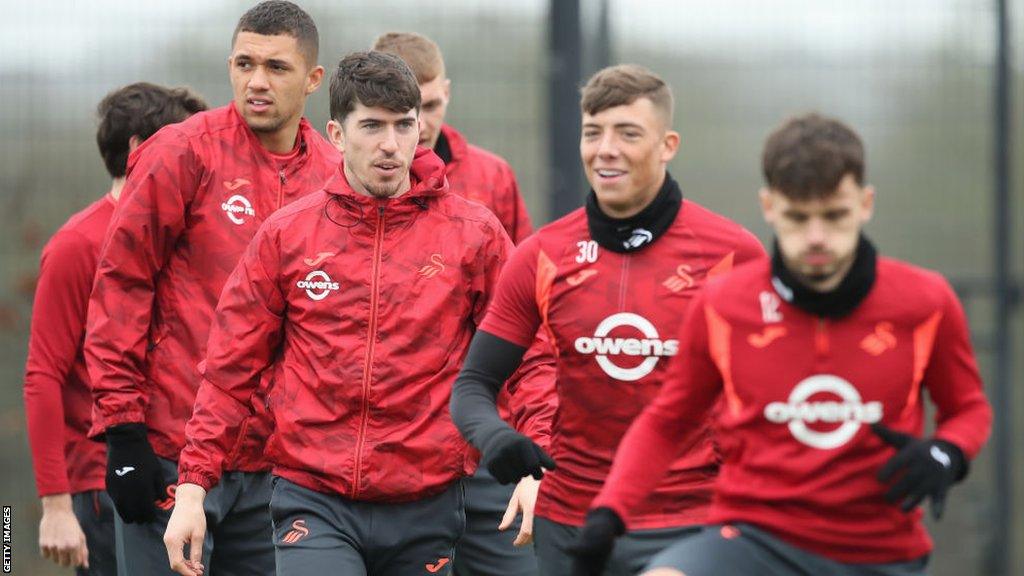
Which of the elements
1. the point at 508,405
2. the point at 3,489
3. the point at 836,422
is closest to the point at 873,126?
the point at 508,405

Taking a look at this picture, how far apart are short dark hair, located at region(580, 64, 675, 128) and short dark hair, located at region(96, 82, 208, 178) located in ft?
7.70

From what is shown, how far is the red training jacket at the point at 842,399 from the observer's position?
4.29 meters

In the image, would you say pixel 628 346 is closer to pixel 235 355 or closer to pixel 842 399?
pixel 842 399

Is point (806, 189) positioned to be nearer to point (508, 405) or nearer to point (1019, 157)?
point (508, 405)

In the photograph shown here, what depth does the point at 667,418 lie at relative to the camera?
4.48 metres

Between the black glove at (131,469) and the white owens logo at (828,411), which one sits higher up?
the white owens logo at (828,411)

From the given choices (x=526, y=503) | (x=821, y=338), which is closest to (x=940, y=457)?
(x=821, y=338)

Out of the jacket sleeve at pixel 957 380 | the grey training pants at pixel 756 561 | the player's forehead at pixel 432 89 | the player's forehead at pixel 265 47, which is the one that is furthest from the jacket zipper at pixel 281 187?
the jacket sleeve at pixel 957 380

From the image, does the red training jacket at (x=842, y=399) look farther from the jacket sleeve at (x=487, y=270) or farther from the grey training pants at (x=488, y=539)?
the grey training pants at (x=488, y=539)

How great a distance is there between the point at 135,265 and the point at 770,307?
265 cm

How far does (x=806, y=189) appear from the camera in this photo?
426cm

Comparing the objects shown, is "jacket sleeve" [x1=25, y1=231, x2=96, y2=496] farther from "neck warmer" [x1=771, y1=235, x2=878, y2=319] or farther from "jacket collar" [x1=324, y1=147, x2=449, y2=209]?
"neck warmer" [x1=771, y1=235, x2=878, y2=319]

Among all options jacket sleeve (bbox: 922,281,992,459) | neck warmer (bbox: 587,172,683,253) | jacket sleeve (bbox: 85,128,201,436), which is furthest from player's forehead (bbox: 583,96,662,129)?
jacket sleeve (bbox: 85,128,201,436)

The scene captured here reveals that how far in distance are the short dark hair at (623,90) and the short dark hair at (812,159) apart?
877 mm
